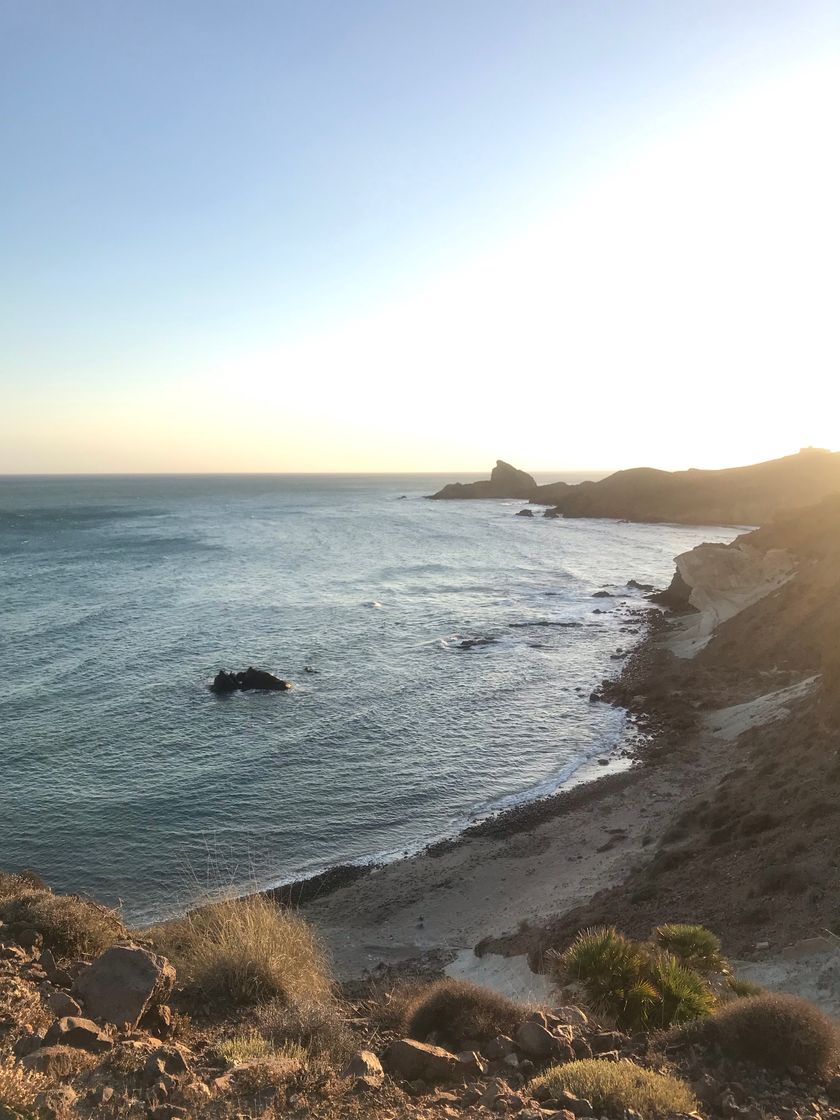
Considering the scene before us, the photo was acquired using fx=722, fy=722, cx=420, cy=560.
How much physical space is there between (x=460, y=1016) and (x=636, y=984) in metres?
2.58

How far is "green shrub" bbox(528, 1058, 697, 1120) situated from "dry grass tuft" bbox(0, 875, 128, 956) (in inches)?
269

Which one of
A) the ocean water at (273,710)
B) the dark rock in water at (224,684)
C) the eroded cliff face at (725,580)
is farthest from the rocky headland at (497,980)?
the eroded cliff face at (725,580)

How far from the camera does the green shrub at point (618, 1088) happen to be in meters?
7.16

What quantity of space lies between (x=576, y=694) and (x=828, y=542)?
16.4 m

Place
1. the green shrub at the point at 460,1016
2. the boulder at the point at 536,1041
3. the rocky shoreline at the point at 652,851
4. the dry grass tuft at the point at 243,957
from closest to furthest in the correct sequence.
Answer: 1. the boulder at the point at 536,1041
2. the green shrub at the point at 460,1016
3. the dry grass tuft at the point at 243,957
4. the rocky shoreline at the point at 652,851

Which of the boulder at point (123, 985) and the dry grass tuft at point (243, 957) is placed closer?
the boulder at point (123, 985)

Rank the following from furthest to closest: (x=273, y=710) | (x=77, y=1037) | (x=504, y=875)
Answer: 1. (x=273, y=710)
2. (x=504, y=875)
3. (x=77, y=1037)

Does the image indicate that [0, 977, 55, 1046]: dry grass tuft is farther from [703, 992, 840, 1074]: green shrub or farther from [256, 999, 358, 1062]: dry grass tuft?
[703, 992, 840, 1074]: green shrub

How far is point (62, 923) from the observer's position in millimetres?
11086

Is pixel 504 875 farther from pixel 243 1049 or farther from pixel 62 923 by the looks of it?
pixel 243 1049

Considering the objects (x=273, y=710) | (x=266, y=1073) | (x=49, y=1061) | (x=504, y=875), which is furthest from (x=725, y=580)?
(x=49, y=1061)

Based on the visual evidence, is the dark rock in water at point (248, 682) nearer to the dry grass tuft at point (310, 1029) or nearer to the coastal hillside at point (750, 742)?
the coastal hillside at point (750, 742)

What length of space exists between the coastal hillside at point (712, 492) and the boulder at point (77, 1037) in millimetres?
133350

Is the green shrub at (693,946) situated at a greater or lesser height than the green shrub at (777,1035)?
lesser
